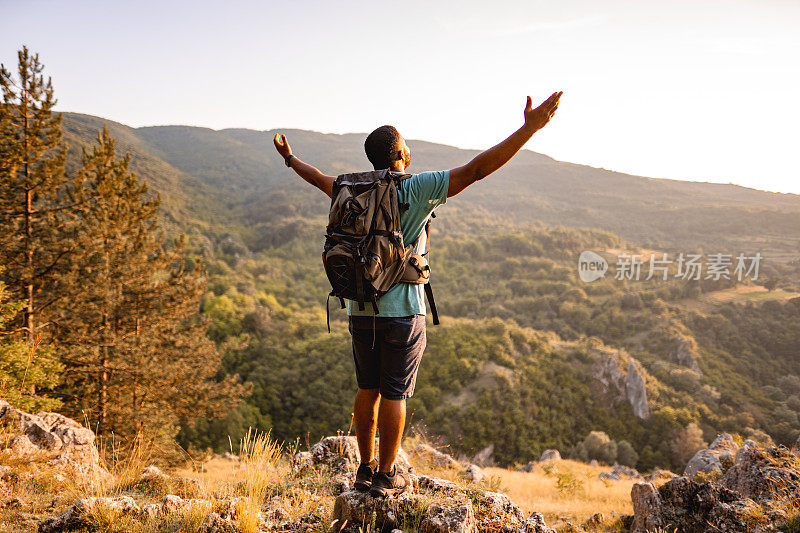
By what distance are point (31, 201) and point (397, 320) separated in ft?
36.2

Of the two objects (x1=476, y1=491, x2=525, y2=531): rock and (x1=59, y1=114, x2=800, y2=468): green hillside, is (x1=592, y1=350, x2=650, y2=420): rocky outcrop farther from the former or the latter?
(x1=476, y1=491, x2=525, y2=531): rock

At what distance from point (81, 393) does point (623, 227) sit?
106m

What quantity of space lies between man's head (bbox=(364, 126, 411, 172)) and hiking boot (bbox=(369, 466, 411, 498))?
5.39 ft

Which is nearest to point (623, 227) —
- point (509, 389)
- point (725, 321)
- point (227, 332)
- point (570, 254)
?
point (570, 254)

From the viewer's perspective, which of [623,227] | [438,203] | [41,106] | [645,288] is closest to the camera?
[438,203]

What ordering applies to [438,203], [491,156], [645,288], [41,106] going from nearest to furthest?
[491,156], [438,203], [41,106], [645,288]

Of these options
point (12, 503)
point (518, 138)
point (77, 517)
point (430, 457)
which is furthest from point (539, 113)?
point (430, 457)

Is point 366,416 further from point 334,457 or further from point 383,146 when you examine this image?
point 334,457

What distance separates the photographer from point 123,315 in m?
10.8

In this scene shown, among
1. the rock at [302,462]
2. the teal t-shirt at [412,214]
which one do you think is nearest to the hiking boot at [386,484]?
the teal t-shirt at [412,214]

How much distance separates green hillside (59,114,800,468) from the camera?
30.8 m

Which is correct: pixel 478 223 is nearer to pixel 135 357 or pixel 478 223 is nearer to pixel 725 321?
pixel 725 321

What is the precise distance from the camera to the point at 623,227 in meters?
95.2

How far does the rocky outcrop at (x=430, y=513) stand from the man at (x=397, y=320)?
0.06 metres
